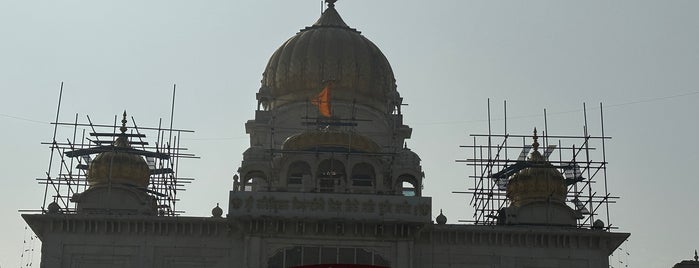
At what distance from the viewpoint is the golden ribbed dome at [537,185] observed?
4734 cm

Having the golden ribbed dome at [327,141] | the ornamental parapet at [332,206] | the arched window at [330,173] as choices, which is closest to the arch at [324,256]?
the ornamental parapet at [332,206]

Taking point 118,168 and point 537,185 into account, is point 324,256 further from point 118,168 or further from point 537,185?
point 537,185

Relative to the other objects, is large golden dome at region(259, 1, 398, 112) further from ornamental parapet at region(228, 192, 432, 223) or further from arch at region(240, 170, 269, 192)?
ornamental parapet at region(228, 192, 432, 223)

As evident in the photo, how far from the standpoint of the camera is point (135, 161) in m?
47.1

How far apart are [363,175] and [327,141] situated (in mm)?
1795

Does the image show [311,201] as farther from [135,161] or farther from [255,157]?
[135,161]

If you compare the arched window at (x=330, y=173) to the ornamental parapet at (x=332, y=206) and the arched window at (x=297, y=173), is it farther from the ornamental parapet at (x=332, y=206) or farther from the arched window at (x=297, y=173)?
the ornamental parapet at (x=332, y=206)

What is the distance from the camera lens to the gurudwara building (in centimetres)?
4266

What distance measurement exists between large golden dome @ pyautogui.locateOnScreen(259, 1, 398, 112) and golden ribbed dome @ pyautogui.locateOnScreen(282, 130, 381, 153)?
5007mm

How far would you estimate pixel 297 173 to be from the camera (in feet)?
149

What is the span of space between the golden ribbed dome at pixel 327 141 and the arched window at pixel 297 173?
0.59 meters

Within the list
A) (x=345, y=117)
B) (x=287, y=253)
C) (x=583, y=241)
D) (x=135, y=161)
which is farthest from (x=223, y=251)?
(x=583, y=241)

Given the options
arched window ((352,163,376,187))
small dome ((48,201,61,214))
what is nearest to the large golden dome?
arched window ((352,163,376,187))

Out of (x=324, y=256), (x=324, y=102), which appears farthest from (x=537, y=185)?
(x=324, y=256)
